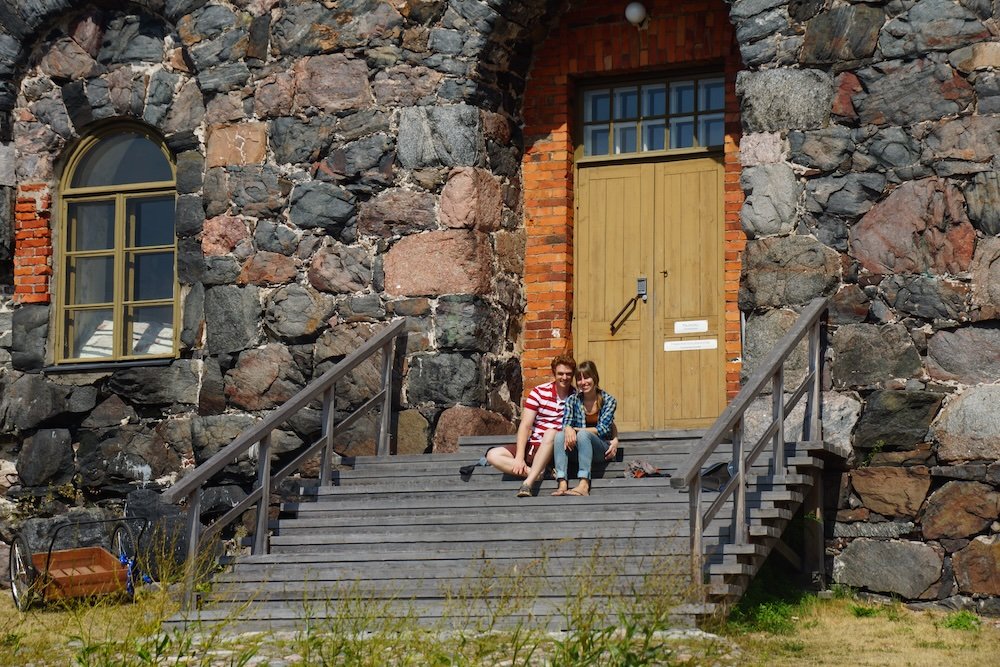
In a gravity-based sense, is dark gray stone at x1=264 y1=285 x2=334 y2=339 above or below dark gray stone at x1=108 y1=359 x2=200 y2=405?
above

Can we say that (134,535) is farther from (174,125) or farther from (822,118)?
(822,118)

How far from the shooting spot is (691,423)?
10.7 metres

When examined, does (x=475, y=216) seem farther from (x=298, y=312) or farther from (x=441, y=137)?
(x=298, y=312)

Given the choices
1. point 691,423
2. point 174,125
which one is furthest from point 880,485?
point 174,125

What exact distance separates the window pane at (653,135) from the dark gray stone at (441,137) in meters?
1.18

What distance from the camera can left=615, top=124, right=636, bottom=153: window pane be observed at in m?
11.1

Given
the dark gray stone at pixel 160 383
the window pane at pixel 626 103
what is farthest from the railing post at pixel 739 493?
the dark gray stone at pixel 160 383

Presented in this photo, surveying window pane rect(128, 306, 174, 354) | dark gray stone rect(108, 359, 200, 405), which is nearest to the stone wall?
dark gray stone rect(108, 359, 200, 405)

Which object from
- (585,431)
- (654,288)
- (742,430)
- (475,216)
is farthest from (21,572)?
(742,430)

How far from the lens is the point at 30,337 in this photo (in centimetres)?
1201

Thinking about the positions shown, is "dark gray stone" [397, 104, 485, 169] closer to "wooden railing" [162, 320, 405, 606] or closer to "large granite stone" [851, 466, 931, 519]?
"wooden railing" [162, 320, 405, 606]

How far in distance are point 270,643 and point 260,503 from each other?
7.20 feet

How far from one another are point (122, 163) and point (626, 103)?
3.97 m

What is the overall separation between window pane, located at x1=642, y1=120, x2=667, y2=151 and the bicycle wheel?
16.4 ft
